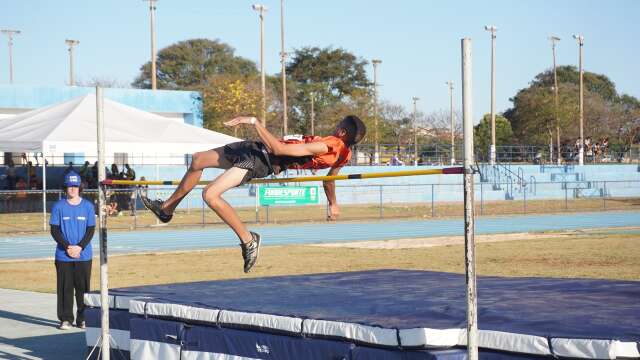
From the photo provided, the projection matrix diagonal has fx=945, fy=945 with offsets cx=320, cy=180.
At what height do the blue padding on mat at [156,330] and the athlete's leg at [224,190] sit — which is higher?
the athlete's leg at [224,190]

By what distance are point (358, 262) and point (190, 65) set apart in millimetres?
73288

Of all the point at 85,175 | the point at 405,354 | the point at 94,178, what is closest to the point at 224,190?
the point at 405,354

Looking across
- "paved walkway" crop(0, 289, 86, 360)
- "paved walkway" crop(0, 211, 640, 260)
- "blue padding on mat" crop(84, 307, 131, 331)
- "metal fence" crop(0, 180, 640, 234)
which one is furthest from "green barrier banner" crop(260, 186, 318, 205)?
"blue padding on mat" crop(84, 307, 131, 331)

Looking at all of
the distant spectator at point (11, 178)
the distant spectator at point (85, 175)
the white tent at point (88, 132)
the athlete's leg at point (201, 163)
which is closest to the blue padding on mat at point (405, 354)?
the athlete's leg at point (201, 163)

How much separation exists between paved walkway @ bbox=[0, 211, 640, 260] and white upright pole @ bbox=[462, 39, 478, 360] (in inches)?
626

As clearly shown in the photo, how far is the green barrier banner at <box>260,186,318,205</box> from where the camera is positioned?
90.4ft

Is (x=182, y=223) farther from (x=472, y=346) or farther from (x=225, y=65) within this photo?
(x=225, y=65)

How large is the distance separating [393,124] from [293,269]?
5167 cm

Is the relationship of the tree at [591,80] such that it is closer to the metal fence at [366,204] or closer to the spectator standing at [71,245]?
the metal fence at [366,204]

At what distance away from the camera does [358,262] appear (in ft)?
57.1

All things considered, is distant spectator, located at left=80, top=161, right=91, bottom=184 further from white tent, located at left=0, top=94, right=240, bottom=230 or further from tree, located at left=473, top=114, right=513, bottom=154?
tree, located at left=473, top=114, right=513, bottom=154

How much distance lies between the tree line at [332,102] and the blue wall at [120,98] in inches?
110

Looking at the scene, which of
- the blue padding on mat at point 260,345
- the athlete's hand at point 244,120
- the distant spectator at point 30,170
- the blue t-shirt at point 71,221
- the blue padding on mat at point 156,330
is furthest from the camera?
the distant spectator at point 30,170

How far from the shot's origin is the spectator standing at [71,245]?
10578mm
